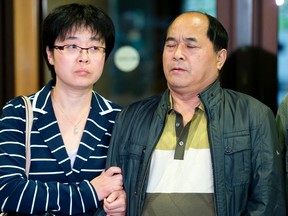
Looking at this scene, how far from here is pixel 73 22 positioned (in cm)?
263

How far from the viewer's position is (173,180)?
98.3 inches

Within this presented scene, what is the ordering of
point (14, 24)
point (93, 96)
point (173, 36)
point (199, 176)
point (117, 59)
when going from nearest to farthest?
point (199, 176) → point (173, 36) → point (93, 96) → point (14, 24) → point (117, 59)

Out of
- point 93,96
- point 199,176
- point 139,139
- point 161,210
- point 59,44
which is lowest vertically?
point 161,210

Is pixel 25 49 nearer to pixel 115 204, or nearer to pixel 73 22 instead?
pixel 73 22

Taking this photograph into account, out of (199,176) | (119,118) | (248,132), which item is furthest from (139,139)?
(248,132)

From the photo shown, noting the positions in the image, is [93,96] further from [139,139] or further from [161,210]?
[161,210]

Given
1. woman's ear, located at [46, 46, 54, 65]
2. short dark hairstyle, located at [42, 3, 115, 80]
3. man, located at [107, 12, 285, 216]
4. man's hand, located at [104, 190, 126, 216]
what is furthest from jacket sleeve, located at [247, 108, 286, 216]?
woman's ear, located at [46, 46, 54, 65]

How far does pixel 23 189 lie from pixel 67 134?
38 centimetres

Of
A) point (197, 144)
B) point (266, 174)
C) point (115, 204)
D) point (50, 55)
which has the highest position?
point (50, 55)

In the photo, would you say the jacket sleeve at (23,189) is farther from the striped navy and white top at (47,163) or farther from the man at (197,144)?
the man at (197,144)

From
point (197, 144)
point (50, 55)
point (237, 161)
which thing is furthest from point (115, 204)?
point (50, 55)

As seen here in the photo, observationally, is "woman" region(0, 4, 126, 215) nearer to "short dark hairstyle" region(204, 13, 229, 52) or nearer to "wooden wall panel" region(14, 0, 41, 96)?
"short dark hairstyle" region(204, 13, 229, 52)

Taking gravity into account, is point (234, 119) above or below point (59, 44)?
below

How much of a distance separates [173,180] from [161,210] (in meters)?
0.16
